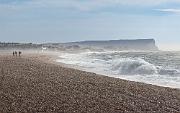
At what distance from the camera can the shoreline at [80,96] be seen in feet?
39.7

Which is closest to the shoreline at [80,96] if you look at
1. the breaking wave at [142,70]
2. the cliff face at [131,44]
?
the breaking wave at [142,70]

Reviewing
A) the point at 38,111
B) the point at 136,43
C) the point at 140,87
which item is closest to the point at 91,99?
the point at 38,111

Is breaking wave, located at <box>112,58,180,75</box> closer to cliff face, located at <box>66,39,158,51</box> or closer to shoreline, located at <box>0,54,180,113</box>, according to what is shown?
shoreline, located at <box>0,54,180,113</box>

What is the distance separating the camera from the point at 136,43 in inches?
7333

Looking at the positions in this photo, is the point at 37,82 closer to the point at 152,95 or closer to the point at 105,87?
the point at 105,87

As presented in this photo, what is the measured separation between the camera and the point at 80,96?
1339 cm

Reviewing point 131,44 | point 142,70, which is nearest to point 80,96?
point 142,70

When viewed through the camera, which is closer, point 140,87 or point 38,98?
point 38,98

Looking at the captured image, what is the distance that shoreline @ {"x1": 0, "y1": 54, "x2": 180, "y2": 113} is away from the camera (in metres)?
12.1

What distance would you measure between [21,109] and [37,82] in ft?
13.0

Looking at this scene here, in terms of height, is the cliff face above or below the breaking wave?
below

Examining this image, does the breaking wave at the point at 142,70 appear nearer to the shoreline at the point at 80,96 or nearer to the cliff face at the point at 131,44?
the shoreline at the point at 80,96

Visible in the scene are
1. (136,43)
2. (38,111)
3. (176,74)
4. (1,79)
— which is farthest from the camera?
(136,43)

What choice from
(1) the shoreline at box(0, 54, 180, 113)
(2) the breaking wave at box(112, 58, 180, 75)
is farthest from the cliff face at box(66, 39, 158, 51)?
(1) the shoreline at box(0, 54, 180, 113)
